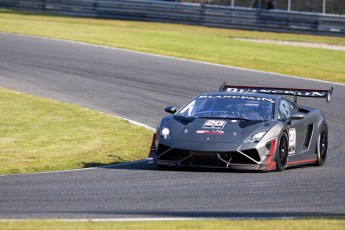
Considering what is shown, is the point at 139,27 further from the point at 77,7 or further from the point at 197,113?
the point at 197,113

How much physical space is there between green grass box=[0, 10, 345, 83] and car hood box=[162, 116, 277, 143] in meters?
13.6

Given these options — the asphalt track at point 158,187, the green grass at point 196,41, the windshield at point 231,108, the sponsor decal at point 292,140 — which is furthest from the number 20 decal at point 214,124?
the green grass at point 196,41

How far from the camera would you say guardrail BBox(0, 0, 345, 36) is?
3969cm

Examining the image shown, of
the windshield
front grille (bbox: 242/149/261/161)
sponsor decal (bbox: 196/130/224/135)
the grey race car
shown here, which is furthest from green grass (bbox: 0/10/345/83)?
front grille (bbox: 242/149/261/161)

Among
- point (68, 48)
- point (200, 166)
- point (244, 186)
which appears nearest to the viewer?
point (244, 186)

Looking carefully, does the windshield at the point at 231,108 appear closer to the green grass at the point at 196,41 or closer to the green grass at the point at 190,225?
the green grass at the point at 190,225

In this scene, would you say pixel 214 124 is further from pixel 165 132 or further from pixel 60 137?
pixel 60 137

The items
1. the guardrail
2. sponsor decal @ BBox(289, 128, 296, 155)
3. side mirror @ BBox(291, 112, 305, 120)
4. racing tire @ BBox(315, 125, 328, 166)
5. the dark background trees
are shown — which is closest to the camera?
sponsor decal @ BBox(289, 128, 296, 155)

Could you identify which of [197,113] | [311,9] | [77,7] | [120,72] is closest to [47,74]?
[120,72]

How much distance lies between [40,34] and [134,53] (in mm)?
5514

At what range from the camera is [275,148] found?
41.9 ft

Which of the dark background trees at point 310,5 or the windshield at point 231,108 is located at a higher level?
the windshield at point 231,108

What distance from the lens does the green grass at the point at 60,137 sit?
13.4m

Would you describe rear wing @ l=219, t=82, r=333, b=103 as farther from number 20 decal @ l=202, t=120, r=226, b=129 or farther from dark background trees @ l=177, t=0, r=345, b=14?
dark background trees @ l=177, t=0, r=345, b=14
